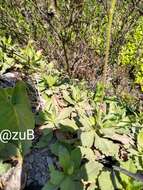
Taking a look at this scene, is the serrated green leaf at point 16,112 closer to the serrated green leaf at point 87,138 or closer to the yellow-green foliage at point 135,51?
the serrated green leaf at point 87,138

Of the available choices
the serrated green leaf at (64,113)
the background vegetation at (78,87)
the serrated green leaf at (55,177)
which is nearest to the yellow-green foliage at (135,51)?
the background vegetation at (78,87)

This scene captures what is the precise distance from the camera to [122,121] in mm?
2232

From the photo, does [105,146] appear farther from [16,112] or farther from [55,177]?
[16,112]

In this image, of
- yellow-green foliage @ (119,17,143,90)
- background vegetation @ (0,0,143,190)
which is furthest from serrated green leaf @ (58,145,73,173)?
yellow-green foliage @ (119,17,143,90)

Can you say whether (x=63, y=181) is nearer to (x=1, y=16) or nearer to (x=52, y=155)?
(x=52, y=155)

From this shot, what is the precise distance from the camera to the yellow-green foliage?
436cm

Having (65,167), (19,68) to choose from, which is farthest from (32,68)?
(65,167)

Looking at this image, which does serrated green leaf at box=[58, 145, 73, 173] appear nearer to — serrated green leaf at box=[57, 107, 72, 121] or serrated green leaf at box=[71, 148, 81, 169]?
serrated green leaf at box=[71, 148, 81, 169]

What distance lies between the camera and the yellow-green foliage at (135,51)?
4363mm

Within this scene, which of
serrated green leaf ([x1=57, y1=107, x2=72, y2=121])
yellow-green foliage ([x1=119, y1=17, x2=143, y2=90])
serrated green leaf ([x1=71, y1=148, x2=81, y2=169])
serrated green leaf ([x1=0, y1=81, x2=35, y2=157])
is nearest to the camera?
serrated green leaf ([x1=0, y1=81, x2=35, y2=157])

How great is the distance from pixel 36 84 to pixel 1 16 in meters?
1.77

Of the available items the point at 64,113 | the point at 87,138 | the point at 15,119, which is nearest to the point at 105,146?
the point at 87,138

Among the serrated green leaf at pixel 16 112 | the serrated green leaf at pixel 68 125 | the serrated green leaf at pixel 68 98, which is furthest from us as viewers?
the serrated green leaf at pixel 68 98

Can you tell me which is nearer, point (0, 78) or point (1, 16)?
point (0, 78)
